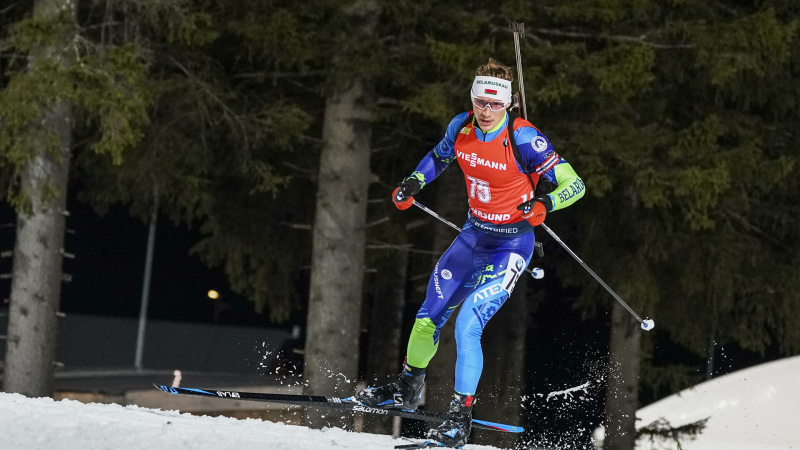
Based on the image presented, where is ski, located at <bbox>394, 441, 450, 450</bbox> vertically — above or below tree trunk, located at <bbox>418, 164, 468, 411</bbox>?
below

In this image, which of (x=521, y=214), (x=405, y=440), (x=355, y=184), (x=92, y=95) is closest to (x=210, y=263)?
(x=355, y=184)

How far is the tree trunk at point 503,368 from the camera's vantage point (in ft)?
43.6

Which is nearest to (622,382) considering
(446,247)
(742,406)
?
(446,247)

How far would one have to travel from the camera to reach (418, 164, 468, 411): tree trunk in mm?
12414

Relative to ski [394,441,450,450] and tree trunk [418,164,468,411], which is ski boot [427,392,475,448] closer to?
ski [394,441,450,450]

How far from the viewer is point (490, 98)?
6973mm

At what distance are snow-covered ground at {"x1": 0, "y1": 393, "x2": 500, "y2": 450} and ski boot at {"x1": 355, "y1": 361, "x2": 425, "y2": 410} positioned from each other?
0.98ft

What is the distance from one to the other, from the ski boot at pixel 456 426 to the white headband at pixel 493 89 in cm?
195

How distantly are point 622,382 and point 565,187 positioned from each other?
6898mm

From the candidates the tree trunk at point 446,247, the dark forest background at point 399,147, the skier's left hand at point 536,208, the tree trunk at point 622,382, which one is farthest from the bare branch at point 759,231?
the skier's left hand at point 536,208

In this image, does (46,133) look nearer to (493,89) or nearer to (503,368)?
(493,89)

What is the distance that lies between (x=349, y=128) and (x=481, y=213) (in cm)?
420

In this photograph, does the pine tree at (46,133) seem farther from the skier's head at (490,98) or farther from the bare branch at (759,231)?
the bare branch at (759,231)

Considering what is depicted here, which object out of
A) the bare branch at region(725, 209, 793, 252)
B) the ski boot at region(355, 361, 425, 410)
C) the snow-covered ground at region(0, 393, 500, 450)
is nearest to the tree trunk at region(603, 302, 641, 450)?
the bare branch at region(725, 209, 793, 252)
